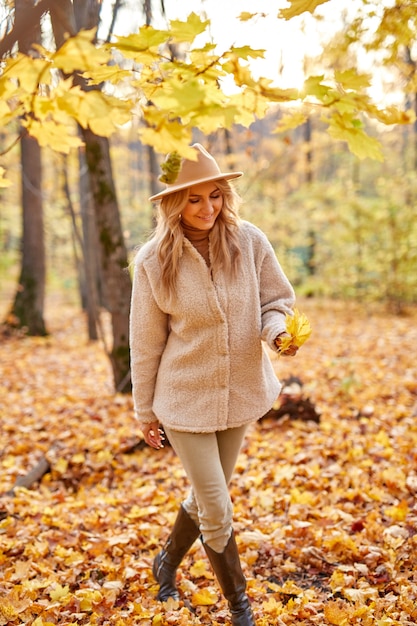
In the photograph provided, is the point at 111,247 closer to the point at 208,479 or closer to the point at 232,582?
the point at 208,479

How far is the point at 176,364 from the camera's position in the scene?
7.61 ft

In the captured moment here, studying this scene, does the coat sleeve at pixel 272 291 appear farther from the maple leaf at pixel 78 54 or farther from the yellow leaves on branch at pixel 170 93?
the maple leaf at pixel 78 54

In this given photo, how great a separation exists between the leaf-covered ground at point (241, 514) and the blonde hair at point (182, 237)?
1604 millimetres

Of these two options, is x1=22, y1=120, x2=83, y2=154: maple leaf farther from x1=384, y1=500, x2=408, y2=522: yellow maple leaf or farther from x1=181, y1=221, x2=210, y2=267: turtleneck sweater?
x1=384, y1=500, x2=408, y2=522: yellow maple leaf

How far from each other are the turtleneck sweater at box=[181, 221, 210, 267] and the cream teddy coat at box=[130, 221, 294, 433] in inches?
2.9

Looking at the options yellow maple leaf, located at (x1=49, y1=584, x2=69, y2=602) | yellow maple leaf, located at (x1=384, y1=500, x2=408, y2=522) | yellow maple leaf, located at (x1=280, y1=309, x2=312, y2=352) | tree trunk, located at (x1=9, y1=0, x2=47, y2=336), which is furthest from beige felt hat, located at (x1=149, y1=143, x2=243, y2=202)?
tree trunk, located at (x1=9, y1=0, x2=47, y2=336)

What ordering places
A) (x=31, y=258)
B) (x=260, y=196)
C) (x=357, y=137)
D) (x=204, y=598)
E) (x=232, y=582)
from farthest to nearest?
(x=260, y=196) → (x=31, y=258) → (x=204, y=598) → (x=232, y=582) → (x=357, y=137)

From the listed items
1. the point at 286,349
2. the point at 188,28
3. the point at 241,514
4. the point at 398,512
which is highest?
the point at 188,28

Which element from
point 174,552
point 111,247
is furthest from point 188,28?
point 111,247

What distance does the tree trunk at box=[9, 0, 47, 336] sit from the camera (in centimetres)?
1006

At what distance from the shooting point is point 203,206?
88.3 inches

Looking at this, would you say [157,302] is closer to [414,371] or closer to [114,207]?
[114,207]

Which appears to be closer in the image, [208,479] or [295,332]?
[295,332]

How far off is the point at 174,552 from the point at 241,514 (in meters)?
0.83
